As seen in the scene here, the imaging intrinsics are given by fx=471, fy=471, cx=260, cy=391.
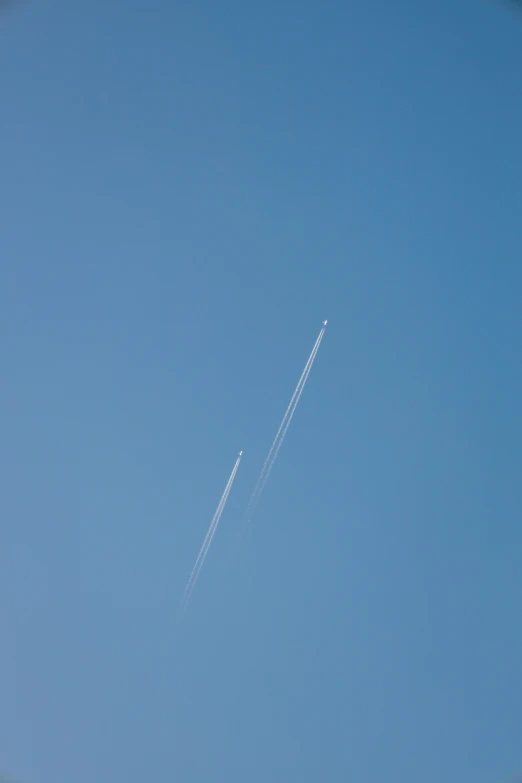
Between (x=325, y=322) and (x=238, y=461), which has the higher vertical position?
(x=325, y=322)

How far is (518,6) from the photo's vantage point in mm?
3094

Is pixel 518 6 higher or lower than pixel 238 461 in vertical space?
higher

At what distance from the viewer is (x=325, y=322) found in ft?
10.4

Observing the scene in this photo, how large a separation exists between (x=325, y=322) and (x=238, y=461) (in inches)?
43.4

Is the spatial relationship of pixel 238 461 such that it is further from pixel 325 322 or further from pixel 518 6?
pixel 518 6

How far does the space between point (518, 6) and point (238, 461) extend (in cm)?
352

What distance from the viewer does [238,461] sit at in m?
3.14

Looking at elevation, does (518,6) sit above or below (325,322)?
above

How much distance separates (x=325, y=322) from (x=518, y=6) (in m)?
2.42

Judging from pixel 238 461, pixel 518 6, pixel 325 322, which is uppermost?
pixel 518 6

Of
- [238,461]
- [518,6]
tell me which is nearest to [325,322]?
[238,461]
